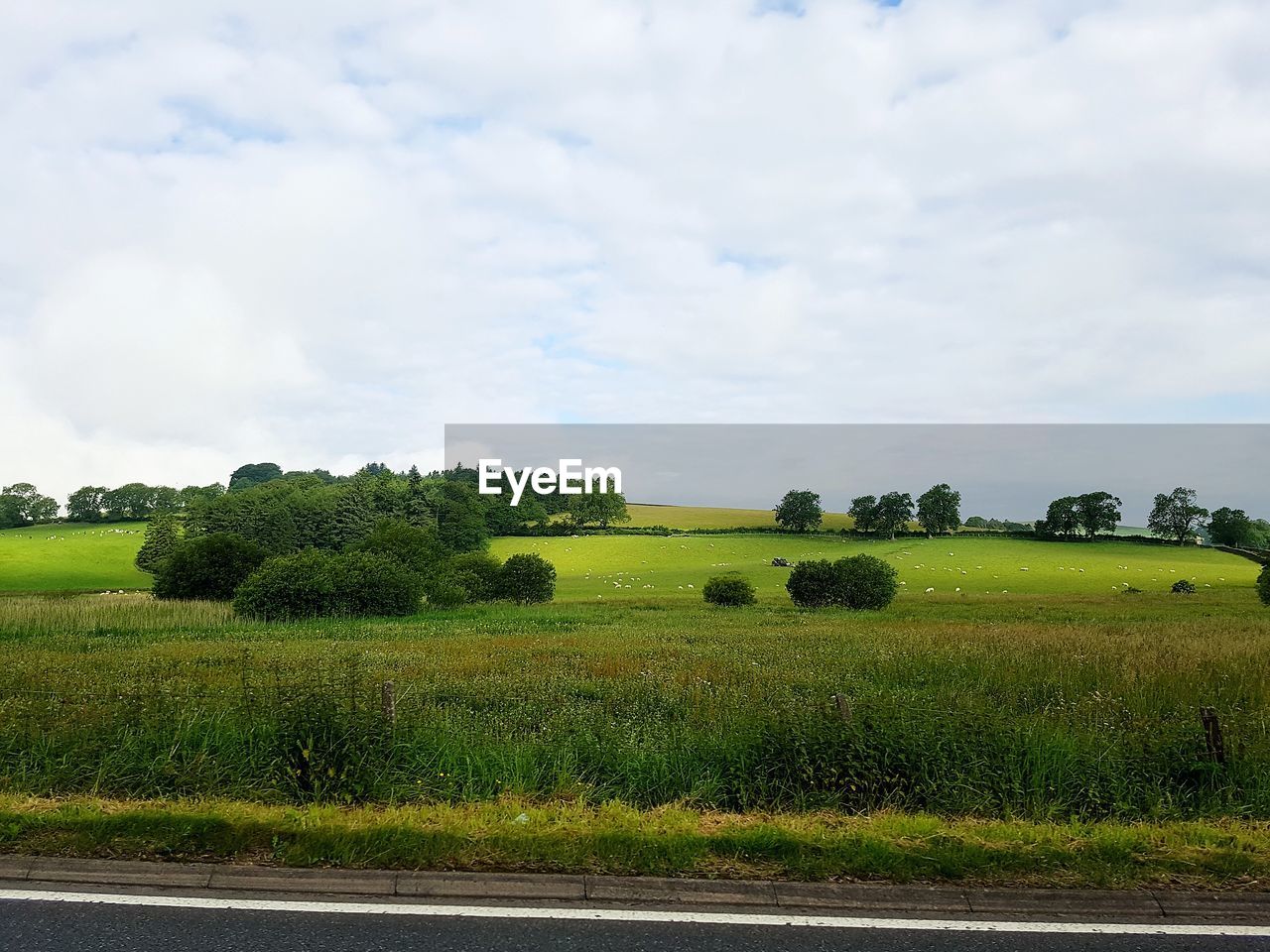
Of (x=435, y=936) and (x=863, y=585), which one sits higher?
(x=435, y=936)

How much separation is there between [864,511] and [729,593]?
7256 centimetres

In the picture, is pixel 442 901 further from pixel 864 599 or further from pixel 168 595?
pixel 168 595

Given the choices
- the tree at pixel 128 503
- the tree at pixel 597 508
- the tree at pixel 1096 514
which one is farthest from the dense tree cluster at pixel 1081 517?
the tree at pixel 128 503

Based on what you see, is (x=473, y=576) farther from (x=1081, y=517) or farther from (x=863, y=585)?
(x=1081, y=517)

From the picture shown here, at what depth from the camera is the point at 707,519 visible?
5861 inches

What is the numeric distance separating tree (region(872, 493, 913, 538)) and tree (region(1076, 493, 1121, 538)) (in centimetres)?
2419

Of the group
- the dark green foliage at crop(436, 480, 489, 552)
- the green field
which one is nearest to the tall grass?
the green field

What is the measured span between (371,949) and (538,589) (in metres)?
55.9

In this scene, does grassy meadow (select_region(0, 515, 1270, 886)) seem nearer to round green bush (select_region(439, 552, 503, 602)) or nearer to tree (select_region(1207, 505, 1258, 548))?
round green bush (select_region(439, 552, 503, 602))

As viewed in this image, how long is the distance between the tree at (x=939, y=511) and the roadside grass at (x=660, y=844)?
121955mm

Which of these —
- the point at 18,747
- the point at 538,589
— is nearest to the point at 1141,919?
the point at 18,747

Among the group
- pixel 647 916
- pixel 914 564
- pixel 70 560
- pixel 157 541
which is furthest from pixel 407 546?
pixel 70 560

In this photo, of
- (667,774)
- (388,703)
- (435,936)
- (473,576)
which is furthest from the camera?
(473,576)

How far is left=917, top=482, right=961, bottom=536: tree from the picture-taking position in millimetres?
122125
